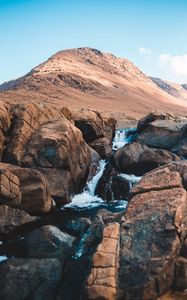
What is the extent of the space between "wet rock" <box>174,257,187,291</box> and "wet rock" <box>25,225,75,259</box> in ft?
19.9

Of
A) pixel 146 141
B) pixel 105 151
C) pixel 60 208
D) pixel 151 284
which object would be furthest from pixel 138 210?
pixel 146 141

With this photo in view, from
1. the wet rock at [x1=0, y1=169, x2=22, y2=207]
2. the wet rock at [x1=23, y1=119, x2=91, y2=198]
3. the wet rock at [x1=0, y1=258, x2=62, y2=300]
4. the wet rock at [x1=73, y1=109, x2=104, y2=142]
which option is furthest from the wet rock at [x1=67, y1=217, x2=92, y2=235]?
the wet rock at [x1=73, y1=109, x2=104, y2=142]

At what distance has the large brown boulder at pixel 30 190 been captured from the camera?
28.4m

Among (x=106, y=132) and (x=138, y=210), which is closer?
(x=138, y=210)

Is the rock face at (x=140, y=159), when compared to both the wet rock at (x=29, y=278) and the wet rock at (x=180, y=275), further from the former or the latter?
the wet rock at (x=180, y=275)

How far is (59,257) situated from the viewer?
20656mm

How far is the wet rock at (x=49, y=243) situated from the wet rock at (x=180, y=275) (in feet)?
19.9

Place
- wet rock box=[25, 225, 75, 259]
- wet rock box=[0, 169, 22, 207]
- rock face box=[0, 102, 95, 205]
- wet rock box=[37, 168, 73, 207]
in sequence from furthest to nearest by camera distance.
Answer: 1. rock face box=[0, 102, 95, 205]
2. wet rock box=[37, 168, 73, 207]
3. wet rock box=[0, 169, 22, 207]
4. wet rock box=[25, 225, 75, 259]

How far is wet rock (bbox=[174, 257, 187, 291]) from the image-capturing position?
56.9 ft

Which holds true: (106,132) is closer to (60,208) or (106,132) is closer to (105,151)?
(105,151)

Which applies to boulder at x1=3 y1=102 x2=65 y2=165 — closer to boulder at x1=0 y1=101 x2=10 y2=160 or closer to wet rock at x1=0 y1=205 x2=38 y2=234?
boulder at x1=0 y1=101 x2=10 y2=160

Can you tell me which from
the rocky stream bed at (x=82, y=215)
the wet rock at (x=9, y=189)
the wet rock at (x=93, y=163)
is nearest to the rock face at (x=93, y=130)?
the rocky stream bed at (x=82, y=215)

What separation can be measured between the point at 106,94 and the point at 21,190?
153717 mm

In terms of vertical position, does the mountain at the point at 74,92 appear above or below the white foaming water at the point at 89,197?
above
